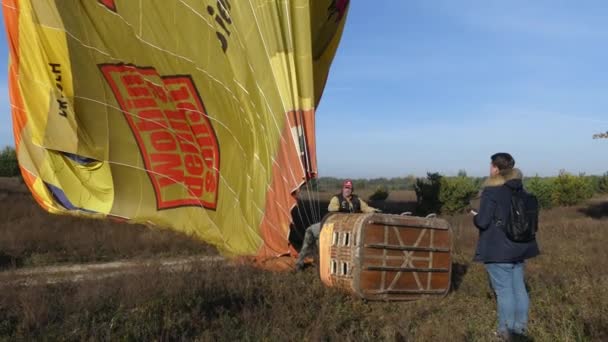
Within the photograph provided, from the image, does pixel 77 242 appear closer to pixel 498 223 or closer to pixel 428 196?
pixel 498 223

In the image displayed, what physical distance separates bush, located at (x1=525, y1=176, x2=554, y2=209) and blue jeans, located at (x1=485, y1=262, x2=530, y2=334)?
27.1 metres

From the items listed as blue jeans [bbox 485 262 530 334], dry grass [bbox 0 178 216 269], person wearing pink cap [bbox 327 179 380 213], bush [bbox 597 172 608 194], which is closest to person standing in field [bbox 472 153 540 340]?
blue jeans [bbox 485 262 530 334]

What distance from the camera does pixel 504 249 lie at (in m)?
5.21

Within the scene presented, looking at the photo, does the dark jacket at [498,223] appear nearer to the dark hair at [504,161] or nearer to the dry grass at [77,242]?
the dark hair at [504,161]

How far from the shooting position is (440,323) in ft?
19.0

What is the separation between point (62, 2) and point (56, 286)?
4.96 meters

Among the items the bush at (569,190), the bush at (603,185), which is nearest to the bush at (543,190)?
the bush at (569,190)

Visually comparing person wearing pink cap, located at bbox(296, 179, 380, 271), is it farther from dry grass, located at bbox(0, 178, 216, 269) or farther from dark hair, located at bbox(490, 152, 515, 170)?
dry grass, located at bbox(0, 178, 216, 269)

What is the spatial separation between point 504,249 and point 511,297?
1.50 feet

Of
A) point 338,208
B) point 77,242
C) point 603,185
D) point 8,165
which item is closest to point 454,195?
point 77,242

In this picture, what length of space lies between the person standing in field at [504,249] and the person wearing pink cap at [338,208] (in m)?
2.96

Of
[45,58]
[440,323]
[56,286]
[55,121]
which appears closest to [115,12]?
[45,58]

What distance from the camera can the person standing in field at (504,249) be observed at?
5211 millimetres

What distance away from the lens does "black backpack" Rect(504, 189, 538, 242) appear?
516 centimetres
